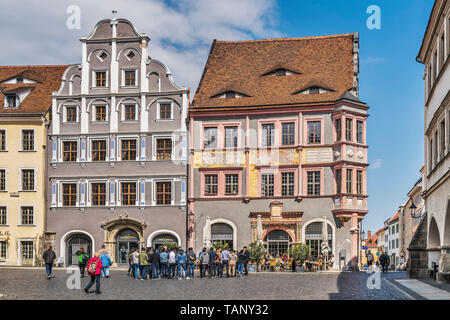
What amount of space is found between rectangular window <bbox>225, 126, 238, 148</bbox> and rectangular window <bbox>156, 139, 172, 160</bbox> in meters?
3.79

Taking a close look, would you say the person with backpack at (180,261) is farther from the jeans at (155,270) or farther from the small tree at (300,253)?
the small tree at (300,253)

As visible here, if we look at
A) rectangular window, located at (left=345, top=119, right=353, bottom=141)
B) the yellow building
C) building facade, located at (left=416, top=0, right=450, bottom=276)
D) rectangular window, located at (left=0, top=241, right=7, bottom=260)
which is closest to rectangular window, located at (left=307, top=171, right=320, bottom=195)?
rectangular window, located at (left=345, top=119, right=353, bottom=141)

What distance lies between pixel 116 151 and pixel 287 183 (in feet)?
38.1

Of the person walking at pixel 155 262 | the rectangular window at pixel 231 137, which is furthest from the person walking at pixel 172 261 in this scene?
the rectangular window at pixel 231 137

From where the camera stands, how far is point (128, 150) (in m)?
50.1

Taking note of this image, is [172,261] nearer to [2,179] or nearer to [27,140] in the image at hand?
[27,140]

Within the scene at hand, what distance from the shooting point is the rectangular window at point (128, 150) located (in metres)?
50.0

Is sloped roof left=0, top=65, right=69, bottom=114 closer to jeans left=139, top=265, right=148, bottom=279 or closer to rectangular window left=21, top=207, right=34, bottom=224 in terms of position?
rectangular window left=21, top=207, right=34, bottom=224

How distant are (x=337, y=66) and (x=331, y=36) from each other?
11.4 ft

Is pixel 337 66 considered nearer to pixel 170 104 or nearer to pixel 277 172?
pixel 277 172

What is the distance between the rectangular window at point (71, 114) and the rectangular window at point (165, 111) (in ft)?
19.5

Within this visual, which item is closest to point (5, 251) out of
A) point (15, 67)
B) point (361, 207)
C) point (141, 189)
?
point (141, 189)

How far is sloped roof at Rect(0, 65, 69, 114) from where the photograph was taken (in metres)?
51.6

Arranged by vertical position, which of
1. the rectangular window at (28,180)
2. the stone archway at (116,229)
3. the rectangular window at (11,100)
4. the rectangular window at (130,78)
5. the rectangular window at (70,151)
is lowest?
the stone archway at (116,229)
